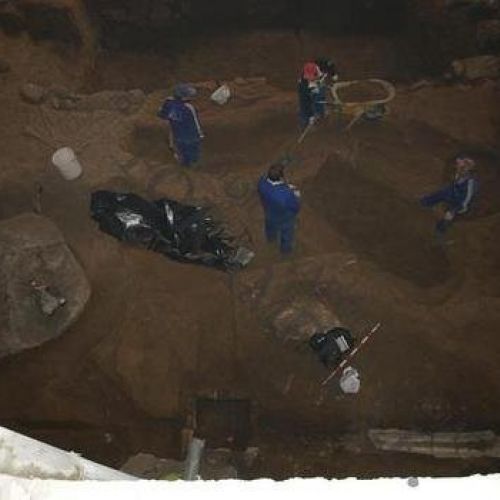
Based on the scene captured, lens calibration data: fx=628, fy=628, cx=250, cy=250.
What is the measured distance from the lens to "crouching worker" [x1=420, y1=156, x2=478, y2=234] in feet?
21.8

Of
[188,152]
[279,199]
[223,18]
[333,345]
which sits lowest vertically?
[333,345]

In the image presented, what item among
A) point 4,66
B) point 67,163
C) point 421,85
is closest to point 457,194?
point 421,85

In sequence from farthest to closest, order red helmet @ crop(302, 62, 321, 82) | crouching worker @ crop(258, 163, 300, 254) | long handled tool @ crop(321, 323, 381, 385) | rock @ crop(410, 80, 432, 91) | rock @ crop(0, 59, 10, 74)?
rock @ crop(0, 59, 10, 74) → rock @ crop(410, 80, 432, 91) → red helmet @ crop(302, 62, 321, 82) → long handled tool @ crop(321, 323, 381, 385) → crouching worker @ crop(258, 163, 300, 254)

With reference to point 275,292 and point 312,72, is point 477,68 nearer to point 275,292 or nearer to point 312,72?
point 312,72

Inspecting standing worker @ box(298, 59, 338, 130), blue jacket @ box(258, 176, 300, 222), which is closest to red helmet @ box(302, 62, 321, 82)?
standing worker @ box(298, 59, 338, 130)

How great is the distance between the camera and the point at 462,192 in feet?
22.3

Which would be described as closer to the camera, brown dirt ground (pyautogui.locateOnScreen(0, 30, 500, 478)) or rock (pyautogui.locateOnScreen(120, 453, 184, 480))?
rock (pyautogui.locateOnScreen(120, 453, 184, 480))

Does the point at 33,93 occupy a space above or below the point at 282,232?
above

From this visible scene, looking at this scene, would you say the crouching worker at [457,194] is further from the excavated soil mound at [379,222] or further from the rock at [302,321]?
the rock at [302,321]

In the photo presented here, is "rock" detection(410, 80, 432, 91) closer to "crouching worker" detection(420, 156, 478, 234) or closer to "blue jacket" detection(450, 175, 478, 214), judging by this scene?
"crouching worker" detection(420, 156, 478, 234)

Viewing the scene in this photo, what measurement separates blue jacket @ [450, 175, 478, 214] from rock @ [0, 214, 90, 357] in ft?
14.1

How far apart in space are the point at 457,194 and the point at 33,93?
602 cm

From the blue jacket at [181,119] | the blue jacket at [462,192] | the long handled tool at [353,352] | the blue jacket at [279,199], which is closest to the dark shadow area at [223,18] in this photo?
the blue jacket at [181,119]

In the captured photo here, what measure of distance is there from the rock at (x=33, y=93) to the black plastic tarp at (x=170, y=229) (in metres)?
2.29
